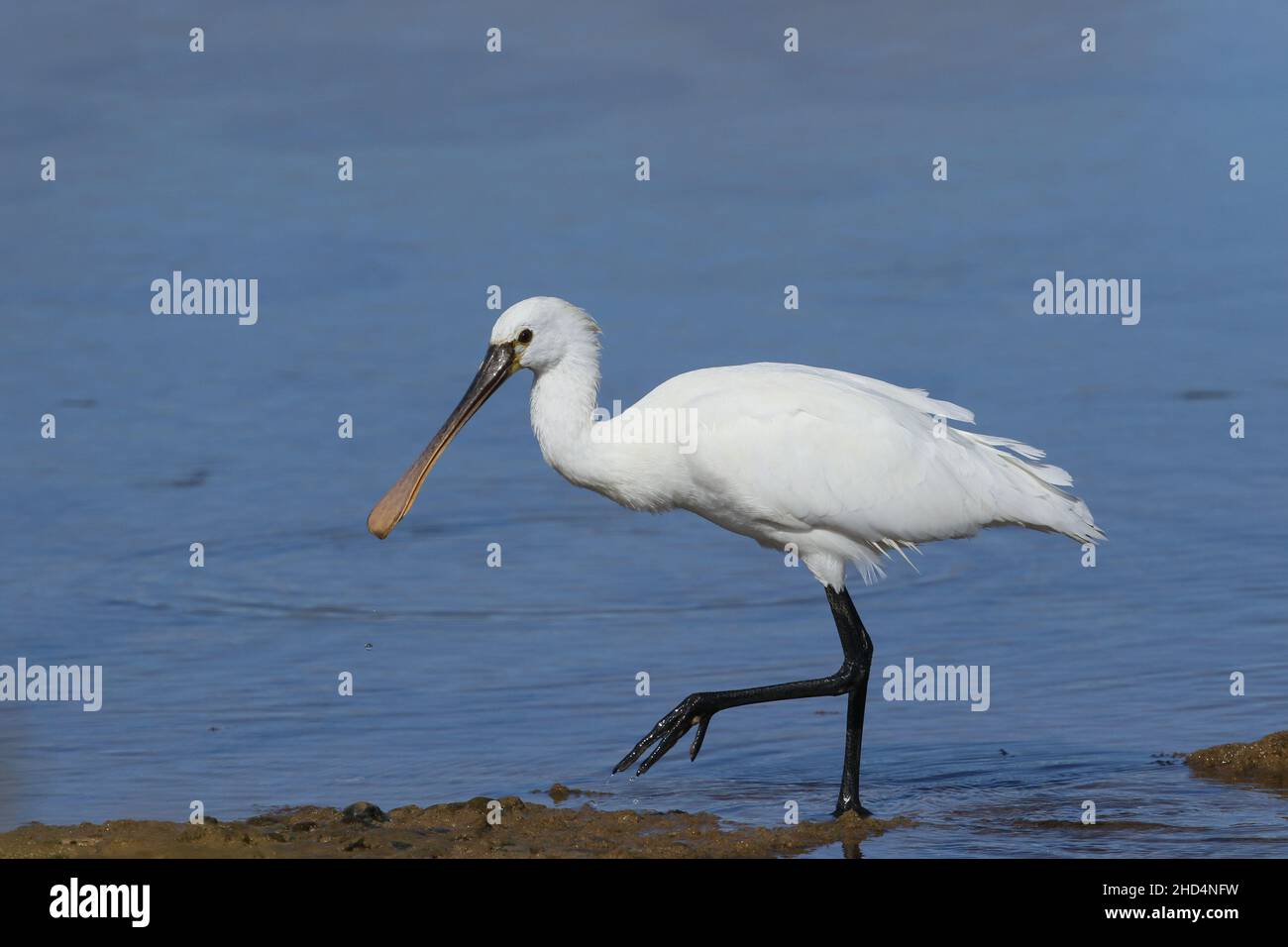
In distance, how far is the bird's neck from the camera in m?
10.0

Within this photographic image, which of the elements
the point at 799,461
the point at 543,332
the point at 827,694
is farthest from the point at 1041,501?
the point at 543,332

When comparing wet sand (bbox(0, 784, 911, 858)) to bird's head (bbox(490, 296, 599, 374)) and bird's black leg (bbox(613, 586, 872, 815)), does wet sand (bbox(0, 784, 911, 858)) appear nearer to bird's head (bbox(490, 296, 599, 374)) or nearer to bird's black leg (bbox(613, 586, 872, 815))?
bird's black leg (bbox(613, 586, 872, 815))

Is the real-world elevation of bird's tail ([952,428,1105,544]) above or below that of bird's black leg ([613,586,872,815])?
above

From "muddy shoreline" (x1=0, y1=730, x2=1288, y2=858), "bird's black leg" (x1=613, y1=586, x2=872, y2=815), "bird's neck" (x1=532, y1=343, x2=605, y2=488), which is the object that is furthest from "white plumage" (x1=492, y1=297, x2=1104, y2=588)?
"muddy shoreline" (x1=0, y1=730, x2=1288, y2=858)

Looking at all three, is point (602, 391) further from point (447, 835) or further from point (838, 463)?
point (447, 835)

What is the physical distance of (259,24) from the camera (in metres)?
25.9

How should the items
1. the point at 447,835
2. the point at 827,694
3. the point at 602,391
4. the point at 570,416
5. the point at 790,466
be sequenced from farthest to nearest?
the point at 602,391, the point at 827,694, the point at 790,466, the point at 570,416, the point at 447,835

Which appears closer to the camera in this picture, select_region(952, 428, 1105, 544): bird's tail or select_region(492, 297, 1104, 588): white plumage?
select_region(492, 297, 1104, 588): white plumage

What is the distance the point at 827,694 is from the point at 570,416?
72.1 inches

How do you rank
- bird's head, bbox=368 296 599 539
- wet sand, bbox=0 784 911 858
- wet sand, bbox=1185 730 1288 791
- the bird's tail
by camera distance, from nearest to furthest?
wet sand, bbox=0 784 911 858
wet sand, bbox=1185 730 1288 791
bird's head, bbox=368 296 599 539
the bird's tail

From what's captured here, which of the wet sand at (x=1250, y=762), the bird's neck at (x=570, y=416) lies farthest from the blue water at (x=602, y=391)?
the bird's neck at (x=570, y=416)

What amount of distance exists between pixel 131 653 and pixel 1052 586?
18.5 ft

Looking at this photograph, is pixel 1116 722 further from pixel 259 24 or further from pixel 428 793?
pixel 259 24

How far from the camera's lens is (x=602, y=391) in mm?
17094
